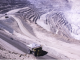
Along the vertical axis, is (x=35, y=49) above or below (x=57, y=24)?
below

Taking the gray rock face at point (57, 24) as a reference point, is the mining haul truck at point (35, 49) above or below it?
below

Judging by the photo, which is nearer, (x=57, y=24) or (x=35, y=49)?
(x=35, y=49)

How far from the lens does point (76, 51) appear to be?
68.2 ft

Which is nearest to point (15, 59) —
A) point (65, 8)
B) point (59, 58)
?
point (59, 58)

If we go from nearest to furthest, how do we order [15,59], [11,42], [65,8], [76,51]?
[15,59] → [76,51] → [11,42] → [65,8]

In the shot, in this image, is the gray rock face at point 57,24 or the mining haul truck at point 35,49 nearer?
the mining haul truck at point 35,49

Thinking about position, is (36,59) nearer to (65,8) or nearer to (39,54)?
(39,54)

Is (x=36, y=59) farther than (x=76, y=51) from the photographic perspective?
No

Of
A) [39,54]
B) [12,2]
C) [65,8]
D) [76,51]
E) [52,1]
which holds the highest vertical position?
[52,1]

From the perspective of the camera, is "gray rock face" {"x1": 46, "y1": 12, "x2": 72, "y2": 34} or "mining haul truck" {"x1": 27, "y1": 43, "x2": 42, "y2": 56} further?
"gray rock face" {"x1": 46, "y1": 12, "x2": 72, "y2": 34}

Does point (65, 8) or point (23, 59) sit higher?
point (65, 8)

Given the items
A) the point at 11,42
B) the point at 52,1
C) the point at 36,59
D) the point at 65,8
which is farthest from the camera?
the point at 52,1

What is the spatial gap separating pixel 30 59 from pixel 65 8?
115m

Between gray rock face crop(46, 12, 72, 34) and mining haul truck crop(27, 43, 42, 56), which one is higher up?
gray rock face crop(46, 12, 72, 34)
